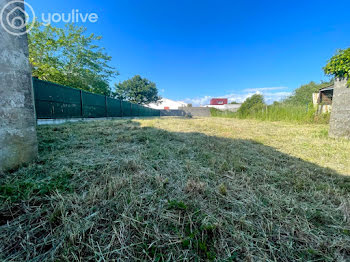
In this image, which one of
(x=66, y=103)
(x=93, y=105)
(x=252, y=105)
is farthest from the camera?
(x=252, y=105)

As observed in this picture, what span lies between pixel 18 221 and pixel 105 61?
46.9ft

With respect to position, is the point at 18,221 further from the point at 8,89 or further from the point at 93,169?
the point at 8,89

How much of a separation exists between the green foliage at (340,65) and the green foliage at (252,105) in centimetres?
770

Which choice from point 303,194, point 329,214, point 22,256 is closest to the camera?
point 22,256

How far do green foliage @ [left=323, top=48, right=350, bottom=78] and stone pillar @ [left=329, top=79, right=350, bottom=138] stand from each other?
174 millimetres

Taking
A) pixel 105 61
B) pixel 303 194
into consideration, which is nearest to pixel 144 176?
pixel 303 194

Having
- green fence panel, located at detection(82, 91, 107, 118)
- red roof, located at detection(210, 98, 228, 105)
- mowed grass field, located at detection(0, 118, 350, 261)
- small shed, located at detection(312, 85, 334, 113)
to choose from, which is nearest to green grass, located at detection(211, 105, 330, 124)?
small shed, located at detection(312, 85, 334, 113)

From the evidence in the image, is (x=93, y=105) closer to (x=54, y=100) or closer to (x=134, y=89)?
(x=54, y=100)

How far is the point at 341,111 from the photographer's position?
3254mm

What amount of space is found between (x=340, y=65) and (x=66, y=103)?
8865 mm

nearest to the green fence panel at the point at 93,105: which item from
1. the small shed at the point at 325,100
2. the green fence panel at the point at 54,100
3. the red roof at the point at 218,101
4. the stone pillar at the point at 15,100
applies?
the green fence panel at the point at 54,100

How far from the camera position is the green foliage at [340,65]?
119 inches

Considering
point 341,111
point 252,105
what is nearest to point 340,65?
point 341,111

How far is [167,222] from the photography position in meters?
0.79
